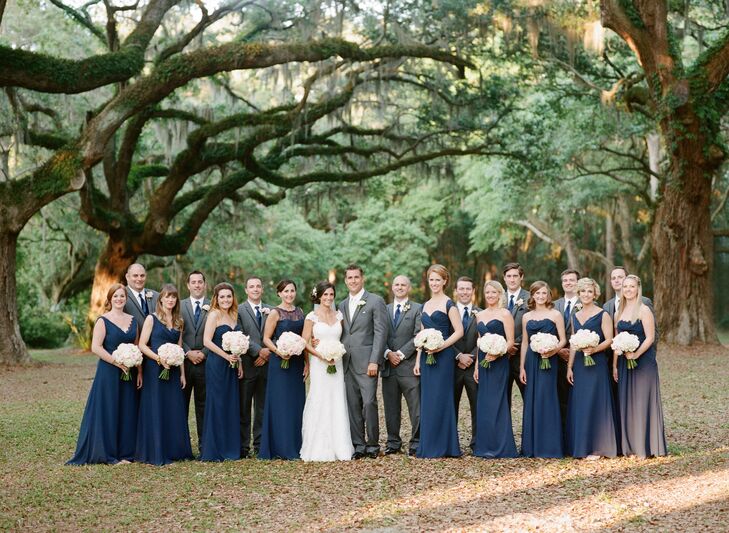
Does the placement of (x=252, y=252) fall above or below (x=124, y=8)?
below

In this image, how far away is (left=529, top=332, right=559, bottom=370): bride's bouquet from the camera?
354 inches

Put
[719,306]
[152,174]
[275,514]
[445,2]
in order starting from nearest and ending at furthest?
[275,514] < [445,2] < [152,174] < [719,306]

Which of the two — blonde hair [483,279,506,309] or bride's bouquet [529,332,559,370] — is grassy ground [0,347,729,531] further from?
blonde hair [483,279,506,309]

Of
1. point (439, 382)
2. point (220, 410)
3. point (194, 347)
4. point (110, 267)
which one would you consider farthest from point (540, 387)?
point (110, 267)

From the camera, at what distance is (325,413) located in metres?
9.30

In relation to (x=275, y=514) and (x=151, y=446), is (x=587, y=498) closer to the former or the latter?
(x=275, y=514)

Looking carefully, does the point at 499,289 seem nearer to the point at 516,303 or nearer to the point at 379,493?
the point at 516,303

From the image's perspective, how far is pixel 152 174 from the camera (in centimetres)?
2534

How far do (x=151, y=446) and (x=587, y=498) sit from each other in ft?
14.1

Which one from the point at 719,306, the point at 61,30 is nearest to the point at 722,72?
the point at 61,30

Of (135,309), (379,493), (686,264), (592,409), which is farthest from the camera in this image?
(686,264)

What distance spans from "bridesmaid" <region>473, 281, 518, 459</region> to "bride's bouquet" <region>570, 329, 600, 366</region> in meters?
0.66

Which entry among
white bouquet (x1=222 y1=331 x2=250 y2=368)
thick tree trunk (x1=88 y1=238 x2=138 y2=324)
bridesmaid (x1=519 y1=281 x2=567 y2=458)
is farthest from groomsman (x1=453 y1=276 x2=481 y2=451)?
thick tree trunk (x1=88 y1=238 x2=138 y2=324)

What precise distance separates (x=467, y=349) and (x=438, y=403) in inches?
28.4
